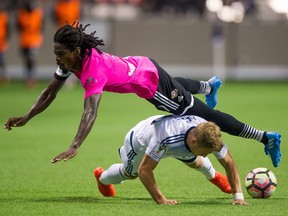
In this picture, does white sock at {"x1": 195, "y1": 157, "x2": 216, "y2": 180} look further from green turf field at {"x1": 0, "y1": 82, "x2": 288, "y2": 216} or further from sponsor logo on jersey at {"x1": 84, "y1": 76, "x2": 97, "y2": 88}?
sponsor logo on jersey at {"x1": 84, "y1": 76, "x2": 97, "y2": 88}

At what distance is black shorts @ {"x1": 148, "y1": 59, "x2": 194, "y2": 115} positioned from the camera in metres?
8.77

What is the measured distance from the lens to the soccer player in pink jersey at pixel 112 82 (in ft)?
27.3

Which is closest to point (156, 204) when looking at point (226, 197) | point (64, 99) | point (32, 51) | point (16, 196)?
point (226, 197)

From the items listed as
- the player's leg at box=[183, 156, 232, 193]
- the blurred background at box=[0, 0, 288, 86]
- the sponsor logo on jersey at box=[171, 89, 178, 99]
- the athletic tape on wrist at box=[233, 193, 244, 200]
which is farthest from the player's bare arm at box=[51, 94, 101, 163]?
the blurred background at box=[0, 0, 288, 86]

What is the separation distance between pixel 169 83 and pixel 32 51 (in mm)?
16322

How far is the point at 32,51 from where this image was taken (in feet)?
81.1

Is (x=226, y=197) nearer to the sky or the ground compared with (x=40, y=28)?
nearer to the sky

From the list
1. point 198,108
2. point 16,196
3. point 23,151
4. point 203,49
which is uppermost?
point 198,108

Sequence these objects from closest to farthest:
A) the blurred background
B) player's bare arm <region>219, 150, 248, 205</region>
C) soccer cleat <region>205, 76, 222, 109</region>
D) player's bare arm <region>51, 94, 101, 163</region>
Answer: player's bare arm <region>51, 94, 101, 163</region>, player's bare arm <region>219, 150, 248, 205</region>, soccer cleat <region>205, 76, 222, 109</region>, the blurred background

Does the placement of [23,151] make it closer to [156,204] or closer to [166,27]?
[156,204]

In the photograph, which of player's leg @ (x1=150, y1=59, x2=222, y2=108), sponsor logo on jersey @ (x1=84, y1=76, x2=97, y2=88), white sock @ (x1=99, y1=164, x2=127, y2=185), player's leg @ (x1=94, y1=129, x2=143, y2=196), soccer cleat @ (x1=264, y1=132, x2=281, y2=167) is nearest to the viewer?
sponsor logo on jersey @ (x1=84, y1=76, x2=97, y2=88)

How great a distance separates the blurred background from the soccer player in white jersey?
18.9 m

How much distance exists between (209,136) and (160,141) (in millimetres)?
553

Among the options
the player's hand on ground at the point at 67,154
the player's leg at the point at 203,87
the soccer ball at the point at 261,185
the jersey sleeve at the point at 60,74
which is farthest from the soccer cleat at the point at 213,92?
the player's hand on ground at the point at 67,154
